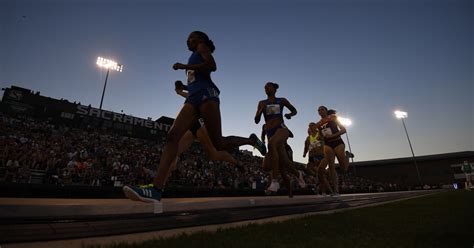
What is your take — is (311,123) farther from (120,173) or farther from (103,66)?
(103,66)

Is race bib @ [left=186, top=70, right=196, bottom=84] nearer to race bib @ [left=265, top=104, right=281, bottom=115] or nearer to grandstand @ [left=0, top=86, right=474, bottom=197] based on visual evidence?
grandstand @ [left=0, top=86, right=474, bottom=197]

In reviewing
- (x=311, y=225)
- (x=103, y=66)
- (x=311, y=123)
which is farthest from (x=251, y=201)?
(x=103, y=66)

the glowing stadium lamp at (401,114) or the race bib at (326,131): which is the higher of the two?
the glowing stadium lamp at (401,114)

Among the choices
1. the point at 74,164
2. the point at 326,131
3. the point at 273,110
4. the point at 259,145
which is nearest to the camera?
the point at 259,145

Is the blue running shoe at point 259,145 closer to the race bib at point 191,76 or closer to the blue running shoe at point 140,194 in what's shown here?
the race bib at point 191,76

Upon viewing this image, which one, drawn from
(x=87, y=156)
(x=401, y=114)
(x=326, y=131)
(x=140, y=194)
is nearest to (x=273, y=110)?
(x=326, y=131)

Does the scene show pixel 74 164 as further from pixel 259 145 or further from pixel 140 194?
pixel 140 194

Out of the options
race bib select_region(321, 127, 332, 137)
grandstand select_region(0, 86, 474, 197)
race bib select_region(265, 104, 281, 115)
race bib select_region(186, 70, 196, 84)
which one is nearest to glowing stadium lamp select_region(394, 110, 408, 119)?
grandstand select_region(0, 86, 474, 197)

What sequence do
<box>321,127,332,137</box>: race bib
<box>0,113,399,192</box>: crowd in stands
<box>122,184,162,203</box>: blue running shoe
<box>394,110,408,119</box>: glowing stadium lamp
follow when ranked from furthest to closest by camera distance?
1. <box>394,110,408,119</box>: glowing stadium lamp
2. <box>0,113,399,192</box>: crowd in stands
3. <box>321,127,332,137</box>: race bib
4. <box>122,184,162,203</box>: blue running shoe

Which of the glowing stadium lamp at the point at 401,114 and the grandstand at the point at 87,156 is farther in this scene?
the glowing stadium lamp at the point at 401,114

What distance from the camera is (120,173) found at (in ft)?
47.9

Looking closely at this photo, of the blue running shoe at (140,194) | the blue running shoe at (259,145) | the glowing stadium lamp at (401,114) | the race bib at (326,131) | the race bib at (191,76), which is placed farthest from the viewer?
the glowing stadium lamp at (401,114)

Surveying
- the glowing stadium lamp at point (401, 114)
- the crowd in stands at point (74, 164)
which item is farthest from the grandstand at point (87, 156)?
the glowing stadium lamp at point (401, 114)

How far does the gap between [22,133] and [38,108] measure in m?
13.9
